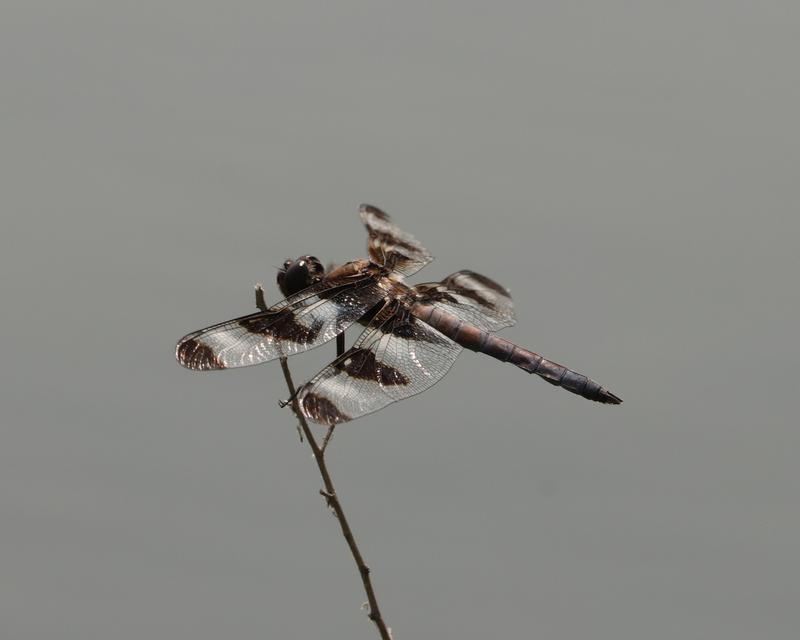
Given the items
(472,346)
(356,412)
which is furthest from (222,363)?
(472,346)

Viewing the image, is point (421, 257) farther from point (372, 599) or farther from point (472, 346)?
point (372, 599)

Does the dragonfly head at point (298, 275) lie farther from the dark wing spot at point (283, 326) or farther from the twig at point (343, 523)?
the twig at point (343, 523)

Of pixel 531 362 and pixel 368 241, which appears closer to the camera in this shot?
pixel 531 362

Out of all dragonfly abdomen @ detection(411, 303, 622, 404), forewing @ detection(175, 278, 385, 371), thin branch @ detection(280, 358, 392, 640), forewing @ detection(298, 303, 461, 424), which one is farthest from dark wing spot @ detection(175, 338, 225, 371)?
dragonfly abdomen @ detection(411, 303, 622, 404)

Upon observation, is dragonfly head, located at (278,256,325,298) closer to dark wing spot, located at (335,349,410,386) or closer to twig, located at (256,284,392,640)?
dark wing spot, located at (335,349,410,386)

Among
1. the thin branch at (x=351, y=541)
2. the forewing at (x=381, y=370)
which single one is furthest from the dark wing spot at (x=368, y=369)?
the thin branch at (x=351, y=541)

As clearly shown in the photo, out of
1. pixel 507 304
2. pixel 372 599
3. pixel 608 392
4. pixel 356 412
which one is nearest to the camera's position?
pixel 372 599
